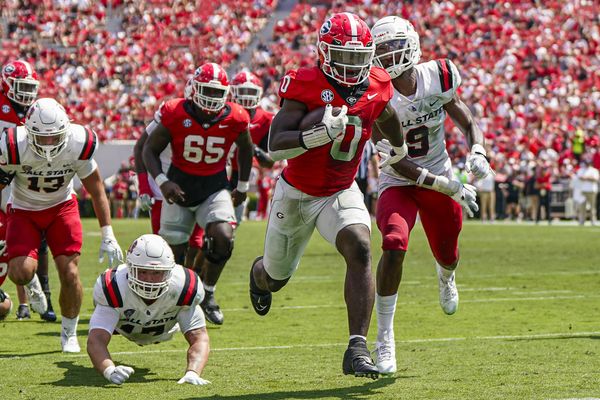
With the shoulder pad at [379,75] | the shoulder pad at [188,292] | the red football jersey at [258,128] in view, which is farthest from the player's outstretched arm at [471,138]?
the red football jersey at [258,128]

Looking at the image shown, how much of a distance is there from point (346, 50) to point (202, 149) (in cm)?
317

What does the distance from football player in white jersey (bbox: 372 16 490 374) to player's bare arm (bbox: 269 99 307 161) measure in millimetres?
979

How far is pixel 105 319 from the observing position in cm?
583

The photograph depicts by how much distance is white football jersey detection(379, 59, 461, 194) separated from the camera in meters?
6.56

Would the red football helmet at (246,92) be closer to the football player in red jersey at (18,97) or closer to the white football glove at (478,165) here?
the football player in red jersey at (18,97)

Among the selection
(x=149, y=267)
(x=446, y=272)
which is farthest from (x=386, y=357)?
(x=446, y=272)

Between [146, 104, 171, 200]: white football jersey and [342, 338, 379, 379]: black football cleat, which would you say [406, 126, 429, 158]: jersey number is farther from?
[146, 104, 171, 200]: white football jersey

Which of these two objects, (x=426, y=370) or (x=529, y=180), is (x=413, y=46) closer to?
(x=426, y=370)

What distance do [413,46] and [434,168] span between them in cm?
79

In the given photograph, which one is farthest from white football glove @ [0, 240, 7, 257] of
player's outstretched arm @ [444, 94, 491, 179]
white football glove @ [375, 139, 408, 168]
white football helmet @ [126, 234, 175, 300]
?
player's outstretched arm @ [444, 94, 491, 179]

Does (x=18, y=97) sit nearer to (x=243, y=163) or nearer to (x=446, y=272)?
(x=243, y=163)

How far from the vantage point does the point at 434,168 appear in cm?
677

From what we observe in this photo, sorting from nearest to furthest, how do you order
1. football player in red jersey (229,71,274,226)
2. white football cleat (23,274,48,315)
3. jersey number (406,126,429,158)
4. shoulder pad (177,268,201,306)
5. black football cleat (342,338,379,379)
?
black football cleat (342,338,379,379)
shoulder pad (177,268,201,306)
jersey number (406,126,429,158)
white football cleat (23,274,48,315)
football player in red jersey (229,71,274,226)

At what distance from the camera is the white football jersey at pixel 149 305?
19.3 feet
